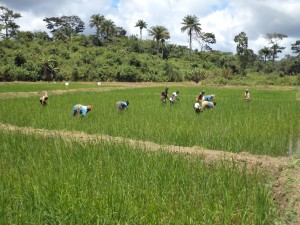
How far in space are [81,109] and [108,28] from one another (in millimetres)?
45525

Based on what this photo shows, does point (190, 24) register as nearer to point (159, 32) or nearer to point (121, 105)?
point (159, 32)

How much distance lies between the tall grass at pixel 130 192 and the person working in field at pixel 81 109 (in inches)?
166

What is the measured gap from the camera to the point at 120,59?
3956 centimetres

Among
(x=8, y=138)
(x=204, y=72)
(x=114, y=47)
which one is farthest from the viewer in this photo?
(x=114, y=47)

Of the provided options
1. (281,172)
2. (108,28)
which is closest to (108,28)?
(108,28)

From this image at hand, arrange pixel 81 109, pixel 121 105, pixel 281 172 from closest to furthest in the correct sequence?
pixel 281 172
pixel 81 109
pixel 121 105

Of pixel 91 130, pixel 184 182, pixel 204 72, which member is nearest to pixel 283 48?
pixel 204 72

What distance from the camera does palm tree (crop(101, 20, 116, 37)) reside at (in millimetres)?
52225

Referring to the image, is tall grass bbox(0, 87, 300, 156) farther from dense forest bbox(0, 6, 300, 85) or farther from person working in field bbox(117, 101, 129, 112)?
dense forest bbox(0, 6, 300, 85)

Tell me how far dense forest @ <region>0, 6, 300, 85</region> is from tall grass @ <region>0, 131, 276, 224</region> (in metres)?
25.1

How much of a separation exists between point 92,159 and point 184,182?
1.58 meters

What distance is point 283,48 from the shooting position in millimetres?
46062

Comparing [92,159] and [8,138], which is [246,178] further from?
[8,138]

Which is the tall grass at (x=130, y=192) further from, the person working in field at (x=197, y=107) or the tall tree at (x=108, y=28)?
the tall tree at (x=108, y=28)
